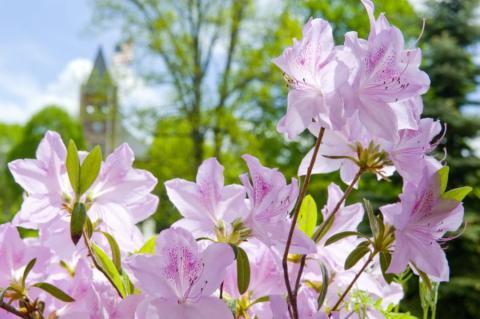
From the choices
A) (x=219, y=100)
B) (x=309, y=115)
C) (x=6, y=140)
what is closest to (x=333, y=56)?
(x=309, y=115)

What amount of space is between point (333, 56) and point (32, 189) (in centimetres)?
28

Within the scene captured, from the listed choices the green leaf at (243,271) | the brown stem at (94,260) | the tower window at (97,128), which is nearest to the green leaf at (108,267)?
the brown stem at (94,260)

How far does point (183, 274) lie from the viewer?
1.48 feet

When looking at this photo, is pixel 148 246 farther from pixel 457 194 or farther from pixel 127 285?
pixel 457 194

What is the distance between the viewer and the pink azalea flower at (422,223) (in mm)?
475

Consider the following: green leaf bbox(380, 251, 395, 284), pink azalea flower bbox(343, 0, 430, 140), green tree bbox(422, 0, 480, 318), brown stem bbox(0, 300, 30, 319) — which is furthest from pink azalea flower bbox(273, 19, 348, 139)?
green tree bbox(422, 0, 480, 318)

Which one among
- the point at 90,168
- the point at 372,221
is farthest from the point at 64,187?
the point at 372,221

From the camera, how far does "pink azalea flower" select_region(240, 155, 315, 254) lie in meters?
0.47

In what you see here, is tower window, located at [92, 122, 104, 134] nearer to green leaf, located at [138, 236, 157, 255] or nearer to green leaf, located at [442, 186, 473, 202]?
green leaf, located at [138, 236, 157, 255]

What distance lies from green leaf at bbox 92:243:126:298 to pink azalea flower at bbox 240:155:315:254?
0.12 m

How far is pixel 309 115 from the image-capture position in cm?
45

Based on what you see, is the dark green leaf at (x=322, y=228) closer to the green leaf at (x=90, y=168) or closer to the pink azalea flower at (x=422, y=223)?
the pink azalea flower at (x=422, y=223)

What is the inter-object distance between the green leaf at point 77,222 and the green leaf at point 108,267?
57 mm

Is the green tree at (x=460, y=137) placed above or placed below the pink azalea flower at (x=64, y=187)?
below
